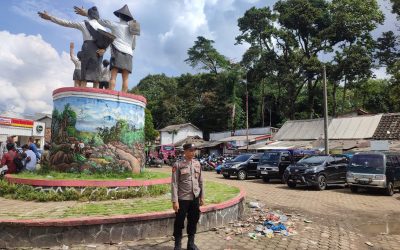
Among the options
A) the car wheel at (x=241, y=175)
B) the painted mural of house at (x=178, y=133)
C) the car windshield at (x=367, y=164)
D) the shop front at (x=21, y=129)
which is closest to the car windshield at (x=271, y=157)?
the car wheel at (x=241, y=175)

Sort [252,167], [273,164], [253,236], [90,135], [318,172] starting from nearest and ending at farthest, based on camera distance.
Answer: [253,236], [90,135], [318,172], [273,164], [252,167]

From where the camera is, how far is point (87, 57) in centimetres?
1091

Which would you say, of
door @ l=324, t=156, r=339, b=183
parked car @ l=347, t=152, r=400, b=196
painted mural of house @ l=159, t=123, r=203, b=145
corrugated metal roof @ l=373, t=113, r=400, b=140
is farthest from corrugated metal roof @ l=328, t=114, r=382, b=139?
painted mural of house @ l=159, t=123, r=203, b=145

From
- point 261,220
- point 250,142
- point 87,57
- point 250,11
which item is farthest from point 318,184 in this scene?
point 250,11

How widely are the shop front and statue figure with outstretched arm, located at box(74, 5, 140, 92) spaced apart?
71.9 feet

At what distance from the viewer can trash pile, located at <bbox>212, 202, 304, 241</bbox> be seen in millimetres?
7098

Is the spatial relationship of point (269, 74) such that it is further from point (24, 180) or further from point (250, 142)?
point (24, 180)

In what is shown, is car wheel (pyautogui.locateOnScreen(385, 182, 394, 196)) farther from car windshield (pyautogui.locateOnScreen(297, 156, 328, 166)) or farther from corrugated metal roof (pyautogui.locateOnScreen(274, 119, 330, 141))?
corrugated metal roof (pyautogui.locateOnScreen(274, 119, 330, 141))

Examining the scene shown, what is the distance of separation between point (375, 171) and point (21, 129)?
30.5 meters

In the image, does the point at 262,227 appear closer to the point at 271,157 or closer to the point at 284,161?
the point at 284,161

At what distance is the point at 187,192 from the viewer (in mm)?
5648

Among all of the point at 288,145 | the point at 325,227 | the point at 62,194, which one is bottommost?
the point at 325,227

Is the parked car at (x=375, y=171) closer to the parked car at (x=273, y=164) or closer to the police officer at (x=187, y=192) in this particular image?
the parked car at (x=273, y=164)

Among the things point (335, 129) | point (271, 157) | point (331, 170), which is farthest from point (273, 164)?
point (335, 129)
